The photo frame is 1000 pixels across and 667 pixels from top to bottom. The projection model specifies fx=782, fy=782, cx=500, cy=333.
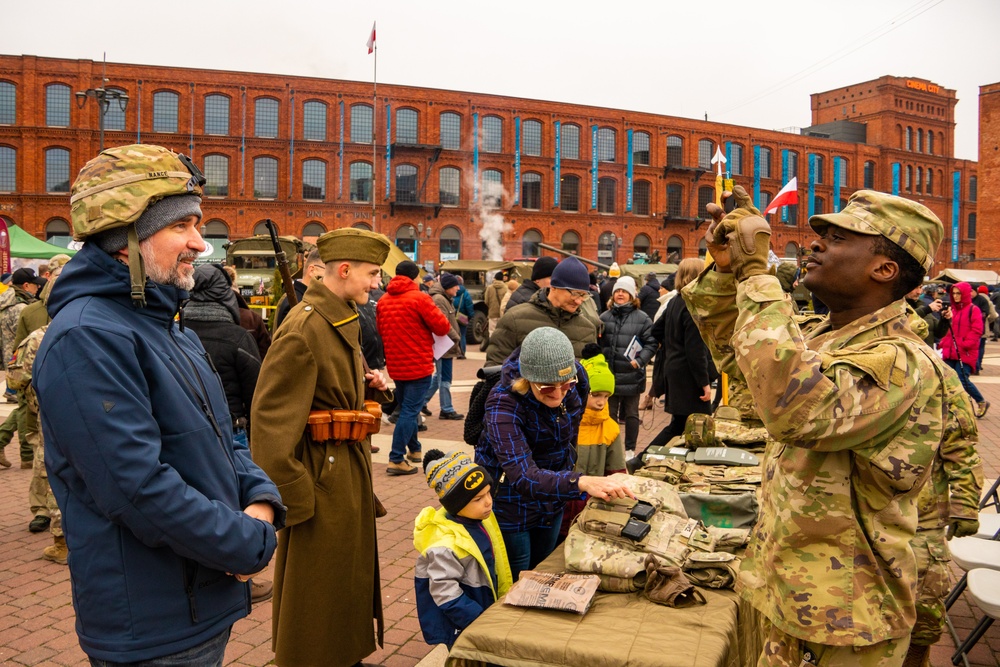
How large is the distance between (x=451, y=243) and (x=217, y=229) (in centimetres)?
1338

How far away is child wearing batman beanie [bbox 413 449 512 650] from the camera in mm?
3242

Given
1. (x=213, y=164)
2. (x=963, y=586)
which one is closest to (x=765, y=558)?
(x=963, y=586)

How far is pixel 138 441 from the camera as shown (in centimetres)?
195

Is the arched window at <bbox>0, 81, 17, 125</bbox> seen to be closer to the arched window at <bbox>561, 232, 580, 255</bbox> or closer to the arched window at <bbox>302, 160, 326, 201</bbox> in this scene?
the arched window at <bbox>302, 160, 326, 201</bbox>

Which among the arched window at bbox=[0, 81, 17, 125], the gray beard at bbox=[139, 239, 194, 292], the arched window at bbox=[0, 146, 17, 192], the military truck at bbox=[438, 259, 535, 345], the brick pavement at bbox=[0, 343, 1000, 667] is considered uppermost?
the arched window at bbox=[0, 81, 17, 125]

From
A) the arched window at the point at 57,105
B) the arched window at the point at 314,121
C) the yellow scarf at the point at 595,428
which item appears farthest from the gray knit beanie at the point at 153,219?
the arched window at the point at 57,105

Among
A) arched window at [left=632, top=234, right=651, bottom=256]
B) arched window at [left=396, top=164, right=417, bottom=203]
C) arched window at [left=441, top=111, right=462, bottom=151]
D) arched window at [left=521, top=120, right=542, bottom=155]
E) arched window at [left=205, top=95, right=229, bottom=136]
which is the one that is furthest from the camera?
arched window at [left=632, top=234, right=651, bottom=256]

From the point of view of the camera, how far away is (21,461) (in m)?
8.14

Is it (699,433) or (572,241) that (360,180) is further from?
(699,433)

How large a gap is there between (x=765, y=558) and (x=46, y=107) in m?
48.4

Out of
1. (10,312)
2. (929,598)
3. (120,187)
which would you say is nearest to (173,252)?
(120,187)

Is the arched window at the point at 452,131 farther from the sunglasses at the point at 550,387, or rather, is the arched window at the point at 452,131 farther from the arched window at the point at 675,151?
the sunglasses at the point at 550,387

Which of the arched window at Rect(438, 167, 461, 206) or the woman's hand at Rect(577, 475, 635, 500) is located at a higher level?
the arched window at Rect(438, 167, 461, 206)

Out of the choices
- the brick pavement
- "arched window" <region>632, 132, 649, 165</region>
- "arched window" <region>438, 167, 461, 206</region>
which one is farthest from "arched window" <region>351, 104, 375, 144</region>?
the brick pavement
